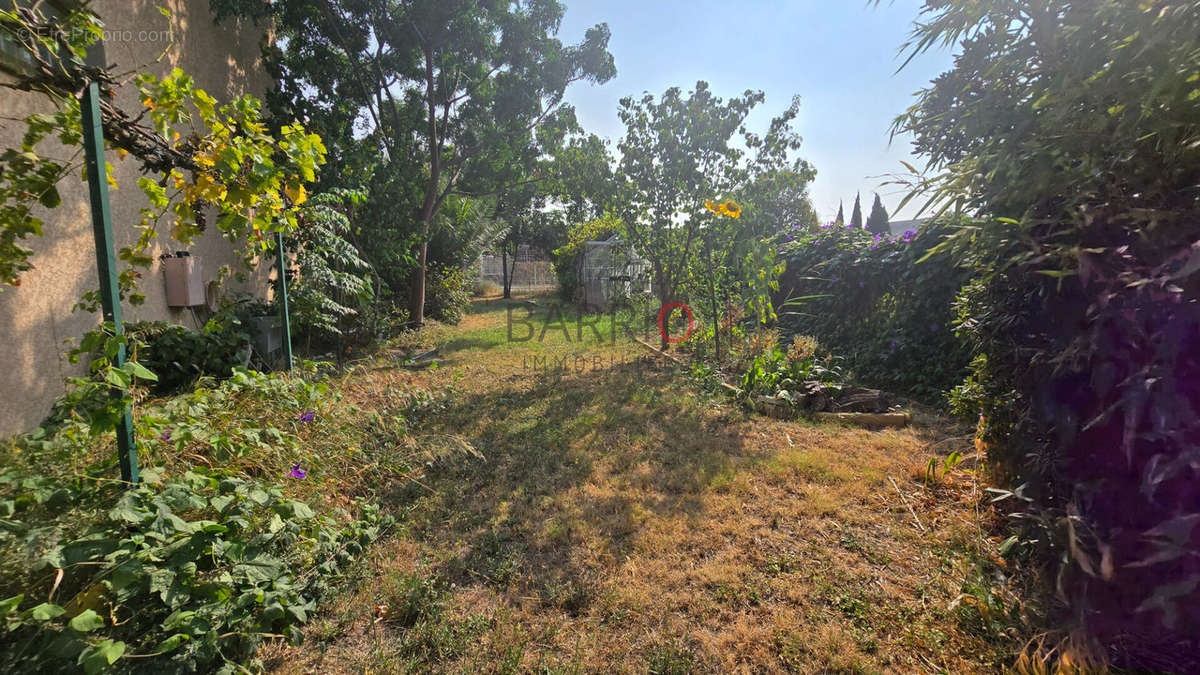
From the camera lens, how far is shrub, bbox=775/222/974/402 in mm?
4832

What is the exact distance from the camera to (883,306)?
5.83m

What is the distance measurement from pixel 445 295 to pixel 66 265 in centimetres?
767

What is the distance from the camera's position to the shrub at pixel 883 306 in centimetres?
483

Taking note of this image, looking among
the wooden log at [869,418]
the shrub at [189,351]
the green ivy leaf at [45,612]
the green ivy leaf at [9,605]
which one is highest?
the shrub at [189,351]

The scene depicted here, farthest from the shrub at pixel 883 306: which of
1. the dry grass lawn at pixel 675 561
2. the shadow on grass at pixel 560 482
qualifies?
the shadow on grass at pixel 560 482

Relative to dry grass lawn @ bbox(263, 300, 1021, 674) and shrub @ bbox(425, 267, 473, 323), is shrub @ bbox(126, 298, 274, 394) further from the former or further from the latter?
shrub @ bbox(425, 267, 473, 323)

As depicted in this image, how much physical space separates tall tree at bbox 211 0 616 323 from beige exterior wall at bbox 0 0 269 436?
1.97m

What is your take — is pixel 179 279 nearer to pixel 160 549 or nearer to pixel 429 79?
pixel 160 549

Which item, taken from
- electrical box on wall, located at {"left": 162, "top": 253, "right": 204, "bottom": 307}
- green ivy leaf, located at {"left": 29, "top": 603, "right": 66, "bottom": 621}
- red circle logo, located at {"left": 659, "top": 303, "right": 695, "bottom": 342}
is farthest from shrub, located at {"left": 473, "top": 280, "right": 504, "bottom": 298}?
green ivy leaf, located at {"left": 29, "top": 603, "right": 66, "bottom": 621}

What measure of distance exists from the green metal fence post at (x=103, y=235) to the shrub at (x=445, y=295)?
9041 mm

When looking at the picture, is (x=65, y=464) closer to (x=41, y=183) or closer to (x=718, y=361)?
(x=41, y=183)

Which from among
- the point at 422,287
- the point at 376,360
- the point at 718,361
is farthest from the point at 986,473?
the point at 422,287

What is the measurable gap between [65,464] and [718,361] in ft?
18.0

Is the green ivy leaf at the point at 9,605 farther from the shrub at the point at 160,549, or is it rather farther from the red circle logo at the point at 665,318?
the red circle logo at the point at 665,318
